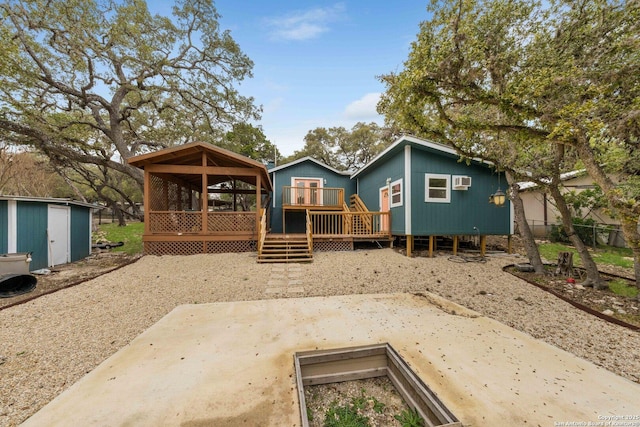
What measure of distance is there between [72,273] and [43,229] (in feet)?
6.00

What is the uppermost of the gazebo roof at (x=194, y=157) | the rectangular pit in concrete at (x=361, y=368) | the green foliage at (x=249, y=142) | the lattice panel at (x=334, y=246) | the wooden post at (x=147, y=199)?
the green foliage at (x=249, y=142)

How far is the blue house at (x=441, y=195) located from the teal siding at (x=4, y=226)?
1103 cm

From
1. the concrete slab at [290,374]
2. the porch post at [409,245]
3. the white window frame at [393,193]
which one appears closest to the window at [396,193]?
the white window frame at [393,193]

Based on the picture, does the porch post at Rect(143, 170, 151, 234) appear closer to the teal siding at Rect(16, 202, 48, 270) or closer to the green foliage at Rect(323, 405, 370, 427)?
the teal siding at Rect(16, 202, 48, 270)

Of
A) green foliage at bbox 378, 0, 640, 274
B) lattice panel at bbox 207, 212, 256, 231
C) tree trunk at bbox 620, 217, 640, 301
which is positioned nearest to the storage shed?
lattice panel at bbox 207, 212, 256, 231

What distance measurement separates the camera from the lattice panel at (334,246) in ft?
28.9

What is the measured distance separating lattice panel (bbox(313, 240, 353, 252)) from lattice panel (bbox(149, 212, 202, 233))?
420 cm

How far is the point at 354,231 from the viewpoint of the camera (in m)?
9.58

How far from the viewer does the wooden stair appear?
7.16m

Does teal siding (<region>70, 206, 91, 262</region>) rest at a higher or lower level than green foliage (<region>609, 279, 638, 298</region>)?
higher

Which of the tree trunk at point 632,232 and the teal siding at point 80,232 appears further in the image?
Answer: the teal siding at point 80,232

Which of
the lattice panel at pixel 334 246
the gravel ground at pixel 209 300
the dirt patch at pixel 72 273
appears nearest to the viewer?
the gravel ground at pixel 209 300

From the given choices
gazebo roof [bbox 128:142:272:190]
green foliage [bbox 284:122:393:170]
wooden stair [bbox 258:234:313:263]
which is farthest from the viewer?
green foliage [bbox 284:122:393:170]

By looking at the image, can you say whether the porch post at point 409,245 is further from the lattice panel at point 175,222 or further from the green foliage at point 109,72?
the green foliage at point 109,72
